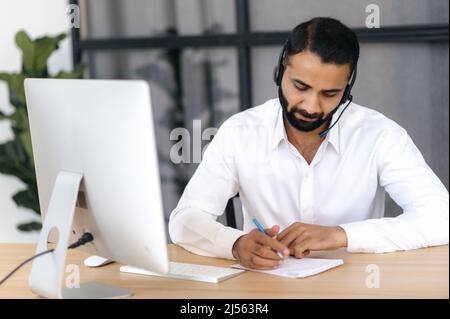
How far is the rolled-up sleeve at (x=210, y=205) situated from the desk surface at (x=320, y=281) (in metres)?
0.06

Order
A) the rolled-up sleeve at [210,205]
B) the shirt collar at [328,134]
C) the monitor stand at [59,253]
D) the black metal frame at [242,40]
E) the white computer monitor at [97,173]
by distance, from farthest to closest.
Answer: the black metal frame at [242,40] → the shirt collar at [328,134] → the rolled-up sleeve at [210,205] → the monitor stand at [59,253] → the white computer monitor at [97,173]

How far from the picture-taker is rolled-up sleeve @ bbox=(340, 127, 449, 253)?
2.03 metres

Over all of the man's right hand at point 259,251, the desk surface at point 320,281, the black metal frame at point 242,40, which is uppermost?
the black metal frame at point 242,40

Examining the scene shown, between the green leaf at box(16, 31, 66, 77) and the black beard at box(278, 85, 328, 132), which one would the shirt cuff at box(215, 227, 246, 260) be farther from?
the green leaf at box(16, 31, 66, 77)

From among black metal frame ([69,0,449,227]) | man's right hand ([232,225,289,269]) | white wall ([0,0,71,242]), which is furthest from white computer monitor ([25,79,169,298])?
Answer: white wall ([0,0,71,242])

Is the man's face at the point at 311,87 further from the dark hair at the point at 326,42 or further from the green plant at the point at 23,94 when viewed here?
the green plant at the point at 23,94

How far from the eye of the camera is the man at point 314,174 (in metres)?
2.04

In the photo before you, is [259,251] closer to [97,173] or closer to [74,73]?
[97,173]

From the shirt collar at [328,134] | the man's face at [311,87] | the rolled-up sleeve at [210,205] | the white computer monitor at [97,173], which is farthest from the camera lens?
the shirt collar at [328,134]

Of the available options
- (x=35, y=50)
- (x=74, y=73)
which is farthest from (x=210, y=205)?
(x=35, y=50)

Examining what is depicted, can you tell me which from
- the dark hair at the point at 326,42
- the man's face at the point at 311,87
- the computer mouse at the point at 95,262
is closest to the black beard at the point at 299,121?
the man's face at the point at 311,87

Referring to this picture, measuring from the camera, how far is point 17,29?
410 cm

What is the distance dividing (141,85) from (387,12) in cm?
233
